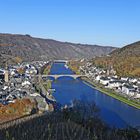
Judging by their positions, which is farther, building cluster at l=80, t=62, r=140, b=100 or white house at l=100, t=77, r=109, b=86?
white house at l=100, t=77, r=109, b=86

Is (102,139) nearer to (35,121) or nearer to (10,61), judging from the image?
(35,121)

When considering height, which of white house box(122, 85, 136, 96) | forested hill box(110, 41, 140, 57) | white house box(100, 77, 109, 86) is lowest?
white house box(100, 77, 109, 86)

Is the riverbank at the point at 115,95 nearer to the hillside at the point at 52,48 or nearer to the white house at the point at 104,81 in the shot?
the white house at the point at 104,81

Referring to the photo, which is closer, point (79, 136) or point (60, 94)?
point (79, 136)

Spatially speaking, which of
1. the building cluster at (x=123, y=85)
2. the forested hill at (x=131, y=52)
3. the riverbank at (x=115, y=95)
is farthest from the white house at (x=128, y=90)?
the forested hill at (x=131, y=52)

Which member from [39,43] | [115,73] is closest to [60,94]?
[115,73]

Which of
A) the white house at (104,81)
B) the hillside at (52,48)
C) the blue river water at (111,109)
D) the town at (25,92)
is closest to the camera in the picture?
the blue river water at (111,109)

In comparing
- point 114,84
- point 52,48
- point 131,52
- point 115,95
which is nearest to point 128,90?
point 115,95

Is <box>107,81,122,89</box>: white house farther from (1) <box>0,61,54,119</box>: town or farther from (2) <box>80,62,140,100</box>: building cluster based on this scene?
(1) <box>0,61,54,119</box>: town

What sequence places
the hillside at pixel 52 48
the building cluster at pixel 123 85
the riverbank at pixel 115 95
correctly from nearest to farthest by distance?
the riverbank at pixel 115 95 < the building cluster at pixel 123 85 < the hillside at pixel 52 48

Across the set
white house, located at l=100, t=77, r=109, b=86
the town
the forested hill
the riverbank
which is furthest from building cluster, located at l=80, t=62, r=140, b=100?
the forested hill

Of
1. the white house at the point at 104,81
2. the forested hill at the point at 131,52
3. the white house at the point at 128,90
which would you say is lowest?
the white house at the point at 104,81
